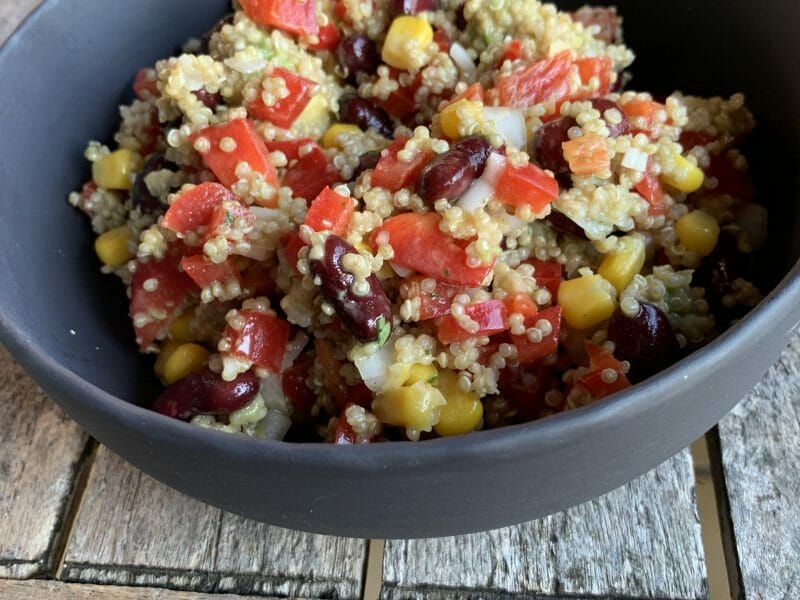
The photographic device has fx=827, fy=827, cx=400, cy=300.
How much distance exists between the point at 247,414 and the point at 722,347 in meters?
0.72

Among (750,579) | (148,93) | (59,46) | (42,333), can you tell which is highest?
(59,46)

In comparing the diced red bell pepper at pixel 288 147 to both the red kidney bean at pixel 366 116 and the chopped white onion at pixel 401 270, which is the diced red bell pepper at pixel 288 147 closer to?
the red kidney bean at pixel 366 116

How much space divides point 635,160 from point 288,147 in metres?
0.59

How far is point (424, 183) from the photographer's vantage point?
1244 mm

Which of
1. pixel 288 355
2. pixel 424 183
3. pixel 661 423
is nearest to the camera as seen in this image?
pixel 661 423

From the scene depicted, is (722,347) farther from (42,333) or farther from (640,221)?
(42,333)

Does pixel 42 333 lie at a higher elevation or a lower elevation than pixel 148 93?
lower

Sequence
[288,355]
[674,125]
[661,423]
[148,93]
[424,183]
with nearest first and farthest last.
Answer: [661,423] → [424,183] → [288,355] → [674,125] → [148,93]

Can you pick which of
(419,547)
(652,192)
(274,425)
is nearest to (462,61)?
(652,192)

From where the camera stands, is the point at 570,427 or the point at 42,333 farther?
the point at 42,333

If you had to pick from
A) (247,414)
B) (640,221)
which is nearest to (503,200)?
(640,221)

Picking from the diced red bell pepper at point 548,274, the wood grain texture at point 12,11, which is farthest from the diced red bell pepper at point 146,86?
the diced red bell pepper at point 548,274

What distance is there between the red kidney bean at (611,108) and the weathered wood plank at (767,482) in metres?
0.56

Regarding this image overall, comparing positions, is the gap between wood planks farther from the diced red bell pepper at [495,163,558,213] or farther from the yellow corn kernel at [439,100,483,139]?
the yellow corn kernel at [439,100,483,139]
